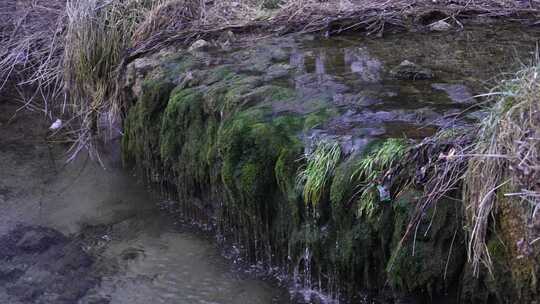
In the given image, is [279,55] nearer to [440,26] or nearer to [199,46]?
[199,46]

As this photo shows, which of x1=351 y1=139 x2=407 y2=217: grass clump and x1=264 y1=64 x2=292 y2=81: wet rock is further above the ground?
x1=264 y1=64 x2=292 y2=81: wet rock

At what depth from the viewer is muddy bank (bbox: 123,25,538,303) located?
10.3 feet

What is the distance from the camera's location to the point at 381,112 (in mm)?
4023

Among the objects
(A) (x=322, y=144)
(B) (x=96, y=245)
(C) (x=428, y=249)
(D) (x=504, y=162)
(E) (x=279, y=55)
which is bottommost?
(B) (x=96, y=245)

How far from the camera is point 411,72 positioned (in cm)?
468

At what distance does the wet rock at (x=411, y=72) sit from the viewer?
4.65 metres

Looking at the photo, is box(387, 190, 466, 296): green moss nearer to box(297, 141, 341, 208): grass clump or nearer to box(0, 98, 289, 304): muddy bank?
box(297, 141, 341, 208): grass clump

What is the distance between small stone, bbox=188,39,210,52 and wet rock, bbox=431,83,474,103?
2080mm

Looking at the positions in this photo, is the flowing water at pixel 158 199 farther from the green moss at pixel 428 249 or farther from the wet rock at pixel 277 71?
the green moss at pixel 428 249

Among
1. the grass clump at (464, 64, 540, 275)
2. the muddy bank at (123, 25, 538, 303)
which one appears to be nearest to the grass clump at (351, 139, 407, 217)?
the muddy bank at (123, 25, 538, 303)

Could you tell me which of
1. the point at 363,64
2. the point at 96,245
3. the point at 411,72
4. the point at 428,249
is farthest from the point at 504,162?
the point at 96,245

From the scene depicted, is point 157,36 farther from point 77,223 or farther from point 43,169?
point 77,223

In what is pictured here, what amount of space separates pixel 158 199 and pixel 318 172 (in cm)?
200

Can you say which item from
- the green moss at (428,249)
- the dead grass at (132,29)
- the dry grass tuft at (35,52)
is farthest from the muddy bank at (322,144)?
the dry grass tuft at (35,52)
